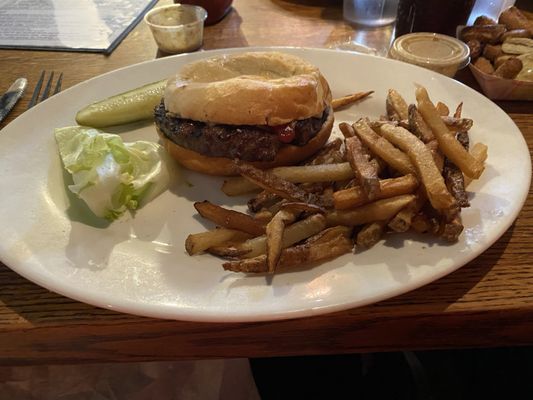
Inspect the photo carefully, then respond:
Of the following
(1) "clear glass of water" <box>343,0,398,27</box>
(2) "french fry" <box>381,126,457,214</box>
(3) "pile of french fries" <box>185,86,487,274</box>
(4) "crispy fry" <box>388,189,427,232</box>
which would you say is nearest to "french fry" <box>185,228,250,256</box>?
(3) "pile of french fries" <box>185,86,487,274</box>

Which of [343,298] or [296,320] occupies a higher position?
[343,298]

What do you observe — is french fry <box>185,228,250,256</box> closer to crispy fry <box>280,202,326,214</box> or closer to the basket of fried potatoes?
crispy fry <box>280,202,326,214</box>

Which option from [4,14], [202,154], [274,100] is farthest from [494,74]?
[4,14]

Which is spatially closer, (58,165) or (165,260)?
(165,260)

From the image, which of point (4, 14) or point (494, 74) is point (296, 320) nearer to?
point (494, 74)

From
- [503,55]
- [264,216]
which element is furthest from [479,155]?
[503,55]

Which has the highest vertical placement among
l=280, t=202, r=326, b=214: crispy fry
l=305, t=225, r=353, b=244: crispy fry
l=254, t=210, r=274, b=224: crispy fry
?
l=280, t=202, r=326, b=214: crispy fry
